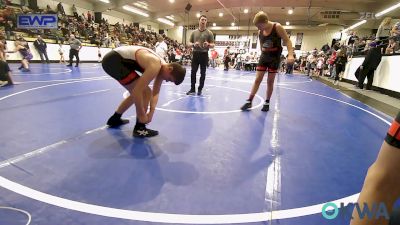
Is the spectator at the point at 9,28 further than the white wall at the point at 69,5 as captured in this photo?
No

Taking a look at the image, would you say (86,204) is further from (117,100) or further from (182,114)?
(117,100)

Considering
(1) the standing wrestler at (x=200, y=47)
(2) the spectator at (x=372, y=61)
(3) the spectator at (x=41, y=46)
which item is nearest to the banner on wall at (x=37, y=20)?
(3) the spectator at (x=41, y=46)

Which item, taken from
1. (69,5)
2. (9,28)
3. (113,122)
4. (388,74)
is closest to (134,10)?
(69,5)

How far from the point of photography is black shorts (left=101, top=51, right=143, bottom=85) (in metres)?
2.74

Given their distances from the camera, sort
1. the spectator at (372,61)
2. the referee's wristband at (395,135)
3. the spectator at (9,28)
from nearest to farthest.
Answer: the referee's wristband at (395,135) < the spectator at (372,61) < the spectator at (9,28)

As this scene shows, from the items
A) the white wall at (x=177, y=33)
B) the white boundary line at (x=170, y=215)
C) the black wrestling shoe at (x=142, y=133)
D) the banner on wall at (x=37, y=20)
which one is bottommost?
the white boundary line at (x=170, y=215)

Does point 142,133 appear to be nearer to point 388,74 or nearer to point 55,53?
point 388,74

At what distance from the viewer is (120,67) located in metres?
2.73

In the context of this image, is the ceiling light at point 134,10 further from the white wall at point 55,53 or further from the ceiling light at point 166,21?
the white wall at point 55,53

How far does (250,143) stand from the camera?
8.91 feet

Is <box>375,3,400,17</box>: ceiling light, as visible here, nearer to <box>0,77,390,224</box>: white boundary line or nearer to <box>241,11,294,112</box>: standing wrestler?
<box>241,11,294,112</box>: standing wrestler

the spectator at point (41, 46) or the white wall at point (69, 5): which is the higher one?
the white wall at point (69, 5)

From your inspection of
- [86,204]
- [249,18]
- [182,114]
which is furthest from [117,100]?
[249,18]

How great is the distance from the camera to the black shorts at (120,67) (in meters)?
2.74
